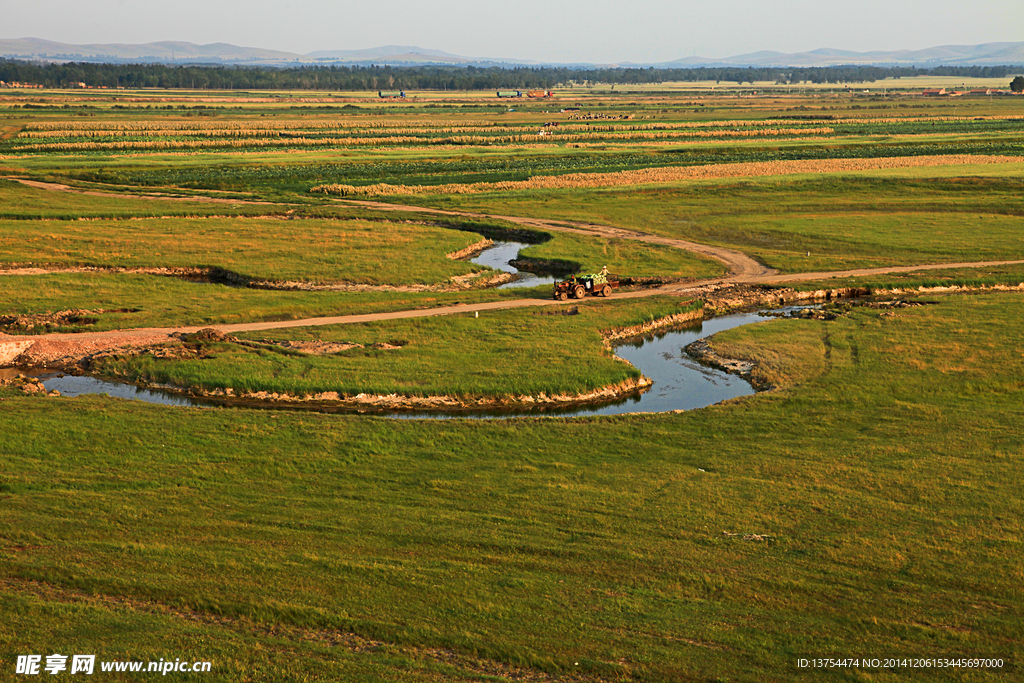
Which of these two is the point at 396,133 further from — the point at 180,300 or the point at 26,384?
the point at 26,384

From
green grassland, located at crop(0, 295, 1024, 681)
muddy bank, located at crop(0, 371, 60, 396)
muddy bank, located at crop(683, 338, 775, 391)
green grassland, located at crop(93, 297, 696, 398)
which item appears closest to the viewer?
green grassland, located at crop(0, 295, 1024, 681)

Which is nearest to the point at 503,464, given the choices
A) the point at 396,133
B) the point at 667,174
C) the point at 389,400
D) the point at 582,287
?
the point at 389,400

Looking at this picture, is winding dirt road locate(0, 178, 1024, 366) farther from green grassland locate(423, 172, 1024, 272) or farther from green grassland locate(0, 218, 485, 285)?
green grassland locate(0, 218, 485, 285)

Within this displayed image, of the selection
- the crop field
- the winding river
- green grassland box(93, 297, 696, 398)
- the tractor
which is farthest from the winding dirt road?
green grassland box(93, 297, 696, 398)

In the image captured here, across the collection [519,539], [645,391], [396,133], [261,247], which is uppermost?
[396,133]

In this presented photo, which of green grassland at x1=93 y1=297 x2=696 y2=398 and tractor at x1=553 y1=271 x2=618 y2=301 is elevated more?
tractor at x1=553 y1=271 x2=618 y2=301

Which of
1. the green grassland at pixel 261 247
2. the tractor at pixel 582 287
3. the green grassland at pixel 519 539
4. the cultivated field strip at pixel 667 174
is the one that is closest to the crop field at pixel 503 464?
the green grassland at pixel 519 539
